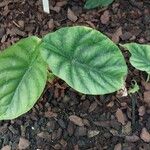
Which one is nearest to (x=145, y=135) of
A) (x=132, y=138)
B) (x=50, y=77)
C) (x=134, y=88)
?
(x=132, y=138)

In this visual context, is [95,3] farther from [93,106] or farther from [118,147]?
[118,147]

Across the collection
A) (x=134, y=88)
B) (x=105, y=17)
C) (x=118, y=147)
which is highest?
(x=105, y=17)

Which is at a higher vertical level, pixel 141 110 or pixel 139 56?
pixel 139 56

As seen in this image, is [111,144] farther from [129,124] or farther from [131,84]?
[131,84]

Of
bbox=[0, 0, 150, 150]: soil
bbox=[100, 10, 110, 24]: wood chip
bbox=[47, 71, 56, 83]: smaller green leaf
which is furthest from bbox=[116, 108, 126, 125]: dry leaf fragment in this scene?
bbox=[100, 10, 110, 24]: wood chip

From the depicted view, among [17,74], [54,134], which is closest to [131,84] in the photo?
[54,134]
